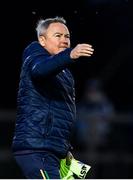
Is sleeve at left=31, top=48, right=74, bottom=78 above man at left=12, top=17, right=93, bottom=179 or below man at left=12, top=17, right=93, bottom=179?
above

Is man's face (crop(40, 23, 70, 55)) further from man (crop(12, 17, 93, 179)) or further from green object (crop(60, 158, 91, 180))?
green object (crop(60, 158, 91, 180))

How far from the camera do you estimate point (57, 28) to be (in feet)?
19.9

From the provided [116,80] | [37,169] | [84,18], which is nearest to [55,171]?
[37,169]

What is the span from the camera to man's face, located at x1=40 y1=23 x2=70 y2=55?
603 centimetres

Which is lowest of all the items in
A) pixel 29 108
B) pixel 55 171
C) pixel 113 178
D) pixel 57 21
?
pixel 113 178

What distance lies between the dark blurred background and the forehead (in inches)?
154

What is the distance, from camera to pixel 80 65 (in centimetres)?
1267

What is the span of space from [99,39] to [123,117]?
1.45 m

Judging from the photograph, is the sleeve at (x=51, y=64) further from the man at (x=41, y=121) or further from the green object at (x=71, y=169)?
the green object at (x=71, y=169)

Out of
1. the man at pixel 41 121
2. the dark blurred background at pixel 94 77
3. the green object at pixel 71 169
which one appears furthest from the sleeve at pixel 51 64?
the dark blurred background at pixel 94 77

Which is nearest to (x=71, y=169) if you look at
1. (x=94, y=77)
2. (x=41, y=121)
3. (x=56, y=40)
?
(x=41, y=121)

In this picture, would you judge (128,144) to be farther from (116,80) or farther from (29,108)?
(29,108)

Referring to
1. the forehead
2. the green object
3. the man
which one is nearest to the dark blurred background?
the forehead

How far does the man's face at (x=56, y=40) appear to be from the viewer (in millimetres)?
6027
